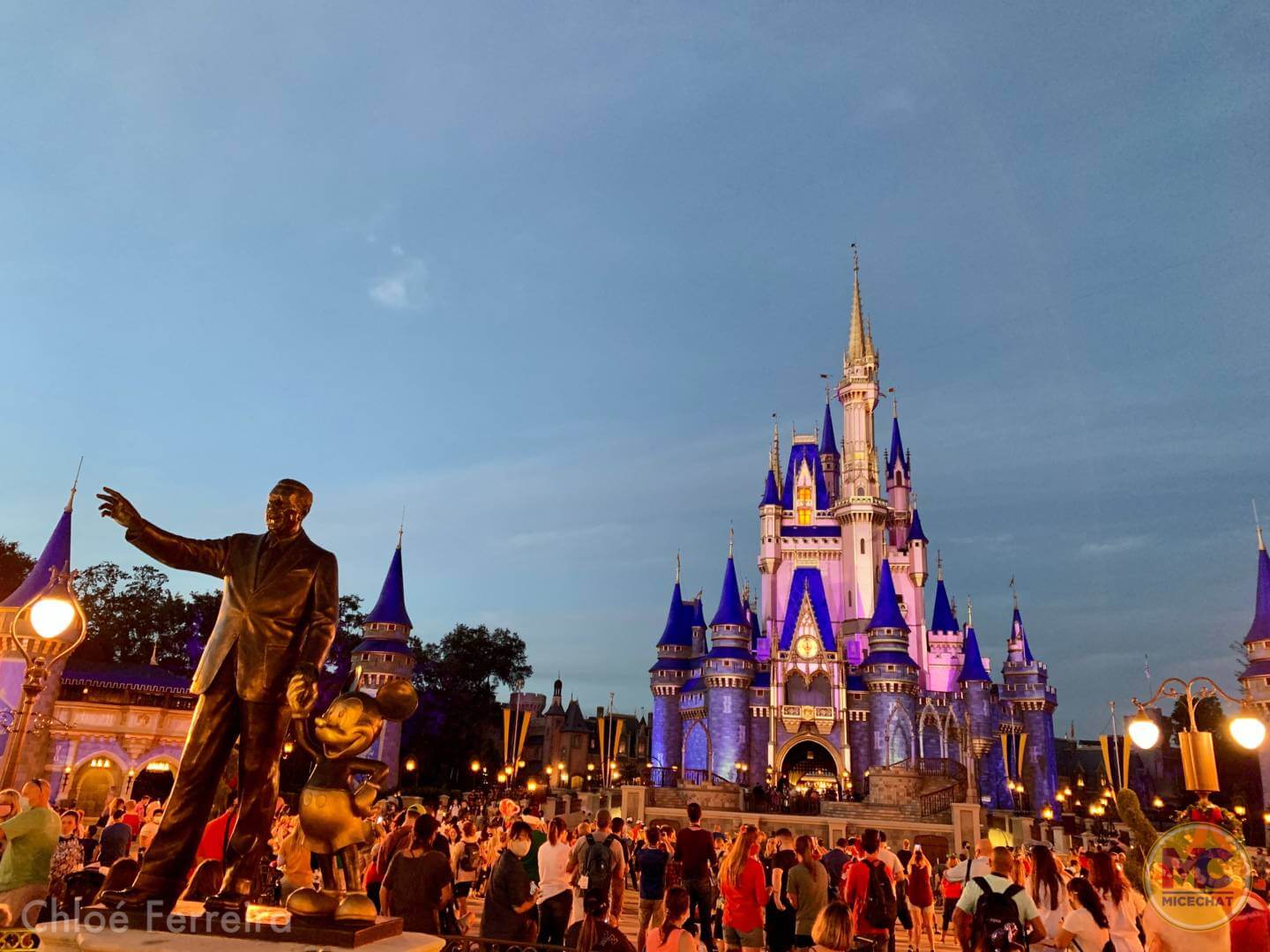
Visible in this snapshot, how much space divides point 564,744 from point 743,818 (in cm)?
4189

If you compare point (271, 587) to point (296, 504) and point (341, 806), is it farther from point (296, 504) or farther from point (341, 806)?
point (341, 806)

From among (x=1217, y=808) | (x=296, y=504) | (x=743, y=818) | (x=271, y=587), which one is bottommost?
(x=743, y=818)

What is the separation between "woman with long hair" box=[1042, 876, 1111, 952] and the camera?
218 inches

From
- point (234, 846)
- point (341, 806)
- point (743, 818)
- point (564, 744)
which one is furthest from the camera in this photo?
point (564, 744)

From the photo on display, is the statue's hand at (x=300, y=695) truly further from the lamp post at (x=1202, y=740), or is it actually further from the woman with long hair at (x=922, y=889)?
the woman with long hair at (x=922, y=889)

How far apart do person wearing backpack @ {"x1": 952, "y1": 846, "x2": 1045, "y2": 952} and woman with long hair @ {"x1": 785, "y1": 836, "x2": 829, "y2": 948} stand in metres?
1.25

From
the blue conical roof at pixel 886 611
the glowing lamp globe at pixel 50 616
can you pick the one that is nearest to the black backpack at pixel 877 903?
the glowing lamp globe at pixel 50 616

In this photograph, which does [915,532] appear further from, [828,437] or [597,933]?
[597,933]

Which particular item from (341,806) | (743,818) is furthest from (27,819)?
(743,818)

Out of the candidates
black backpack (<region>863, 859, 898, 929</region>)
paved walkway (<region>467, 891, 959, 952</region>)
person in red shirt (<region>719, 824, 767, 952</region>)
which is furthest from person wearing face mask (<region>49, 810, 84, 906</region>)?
black backpack (<region>863, 859, 898, 929</region>)

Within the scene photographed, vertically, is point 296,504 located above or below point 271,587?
above

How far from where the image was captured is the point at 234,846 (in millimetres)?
4098

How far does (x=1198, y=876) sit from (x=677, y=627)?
4858 cm

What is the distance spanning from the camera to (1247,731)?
7.18m
